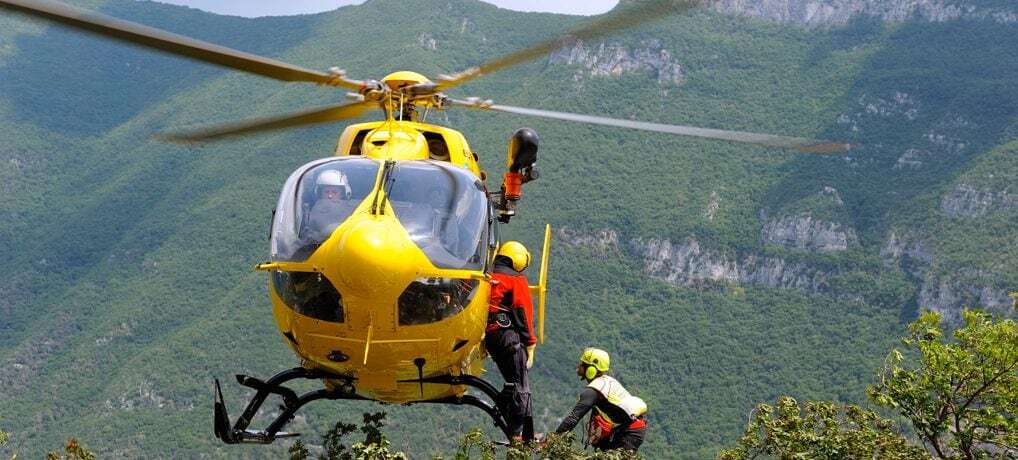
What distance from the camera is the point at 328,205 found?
11.2 m

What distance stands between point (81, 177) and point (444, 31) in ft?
182

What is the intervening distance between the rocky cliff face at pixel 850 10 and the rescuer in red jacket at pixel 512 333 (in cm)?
17233

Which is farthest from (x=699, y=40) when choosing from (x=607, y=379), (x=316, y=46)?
(x=607, y=379)

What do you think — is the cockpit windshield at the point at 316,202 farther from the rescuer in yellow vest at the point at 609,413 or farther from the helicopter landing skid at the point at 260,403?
the rescuer in yellow vest at the point at 609,413

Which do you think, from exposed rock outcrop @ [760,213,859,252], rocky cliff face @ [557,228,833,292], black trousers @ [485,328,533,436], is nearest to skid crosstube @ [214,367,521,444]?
black trousers @ [485,328,533,436]

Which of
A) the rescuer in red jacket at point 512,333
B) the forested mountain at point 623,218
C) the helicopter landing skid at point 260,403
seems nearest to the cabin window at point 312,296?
the helicopter landing skid at point 260,403

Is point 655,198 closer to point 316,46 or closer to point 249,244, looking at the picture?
point 249,244

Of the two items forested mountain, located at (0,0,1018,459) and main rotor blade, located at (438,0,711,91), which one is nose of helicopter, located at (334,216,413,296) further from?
forested mountain, located at (0,0,1018,459)

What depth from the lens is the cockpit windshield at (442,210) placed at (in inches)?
435

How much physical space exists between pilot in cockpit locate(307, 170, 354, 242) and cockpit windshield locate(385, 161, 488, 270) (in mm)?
390

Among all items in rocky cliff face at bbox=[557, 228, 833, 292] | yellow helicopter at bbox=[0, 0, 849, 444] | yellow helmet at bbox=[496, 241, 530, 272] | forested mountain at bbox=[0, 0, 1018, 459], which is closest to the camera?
yellow helicopter at bbox=[0, 0, 849, 444]

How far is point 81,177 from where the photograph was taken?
17162cm

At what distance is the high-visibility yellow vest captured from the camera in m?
12.2

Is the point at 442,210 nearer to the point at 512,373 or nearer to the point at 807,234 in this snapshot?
the point at 512,373
